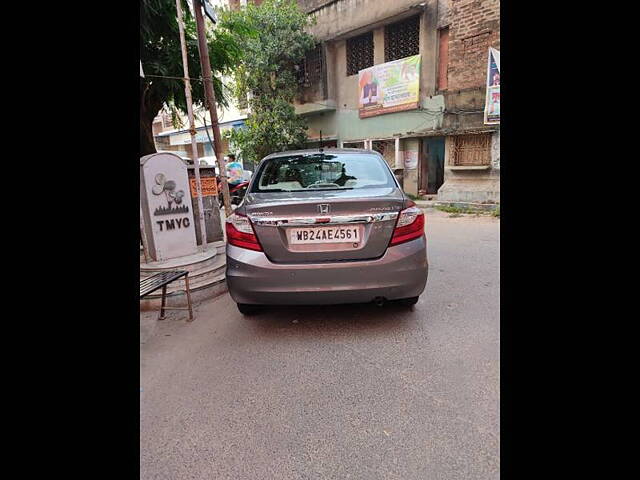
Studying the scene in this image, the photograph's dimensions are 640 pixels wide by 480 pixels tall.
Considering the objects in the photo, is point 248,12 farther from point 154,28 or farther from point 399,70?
point 154,28

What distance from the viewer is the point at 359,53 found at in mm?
12945

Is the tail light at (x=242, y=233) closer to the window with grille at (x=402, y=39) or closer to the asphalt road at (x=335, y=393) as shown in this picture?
the asphalt road at (x=335, y=393)

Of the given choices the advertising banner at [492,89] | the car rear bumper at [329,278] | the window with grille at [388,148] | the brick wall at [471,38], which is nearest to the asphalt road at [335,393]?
the car rear bumper at [329,278]

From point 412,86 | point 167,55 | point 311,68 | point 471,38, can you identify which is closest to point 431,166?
point 412,86

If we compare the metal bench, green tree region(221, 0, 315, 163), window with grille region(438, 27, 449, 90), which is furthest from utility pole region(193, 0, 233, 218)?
window with grille region(438, 27, 449, 90)

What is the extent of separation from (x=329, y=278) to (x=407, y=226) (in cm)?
70

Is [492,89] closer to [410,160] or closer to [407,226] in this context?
[410,160]

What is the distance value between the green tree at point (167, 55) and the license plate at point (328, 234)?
3.91 meters

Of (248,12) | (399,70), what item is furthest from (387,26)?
(248,12)

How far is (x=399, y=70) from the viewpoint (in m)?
11.6

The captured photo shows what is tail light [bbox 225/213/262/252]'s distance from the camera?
2.58m
